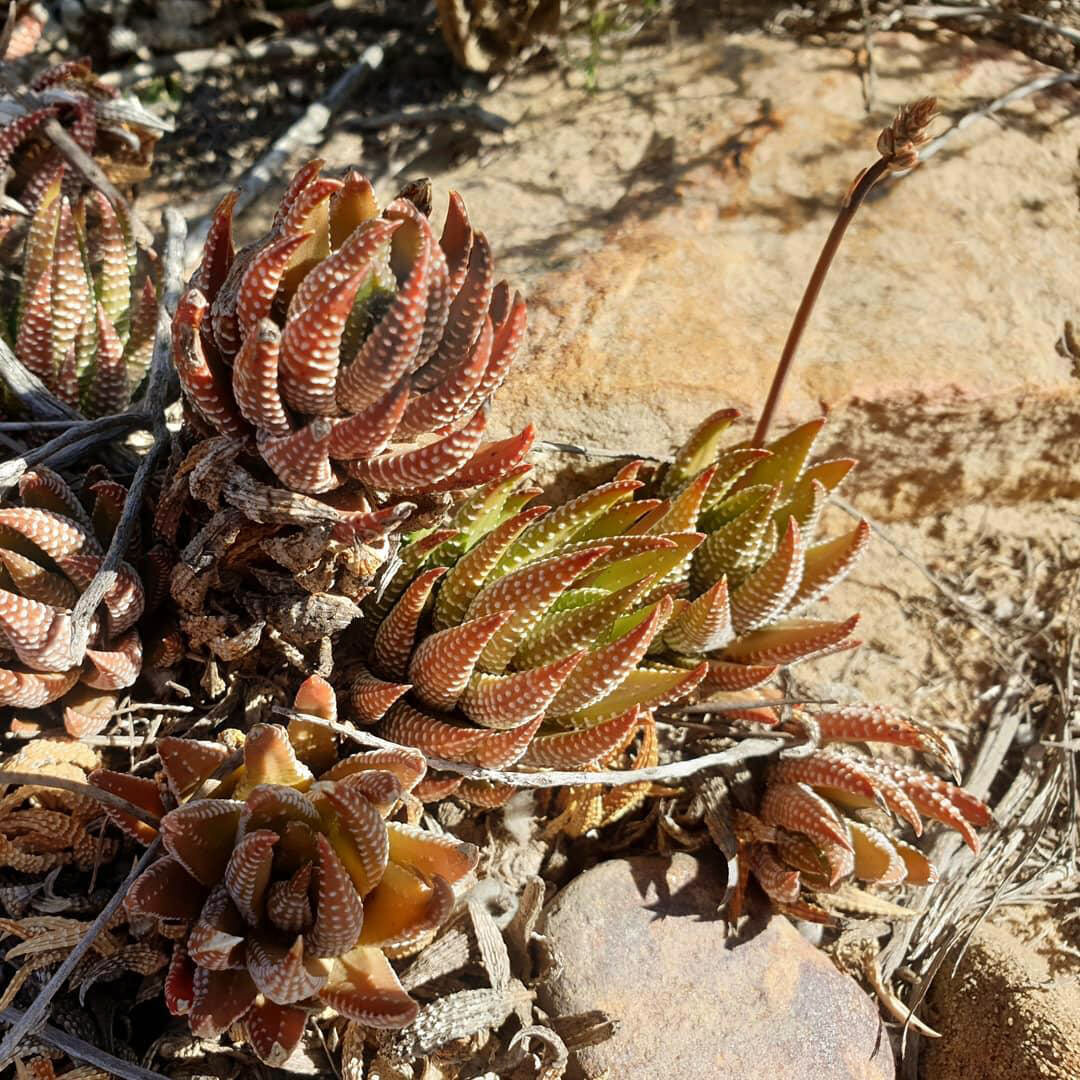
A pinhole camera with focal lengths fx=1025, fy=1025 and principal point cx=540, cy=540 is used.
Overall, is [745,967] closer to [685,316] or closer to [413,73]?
[685,316]

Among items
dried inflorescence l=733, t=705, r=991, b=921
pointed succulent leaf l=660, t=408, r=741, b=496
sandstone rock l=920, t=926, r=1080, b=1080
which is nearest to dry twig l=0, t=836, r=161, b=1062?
dried inflorescence l=733, t=705, r=991, b=921

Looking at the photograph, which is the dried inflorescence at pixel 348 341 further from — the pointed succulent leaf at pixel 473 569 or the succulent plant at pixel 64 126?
the succulent plant at pixel 64 126

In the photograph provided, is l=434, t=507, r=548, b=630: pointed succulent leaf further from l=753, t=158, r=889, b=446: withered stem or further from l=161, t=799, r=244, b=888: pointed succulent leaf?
l=753, t=158, r=889, b=446: withered stem

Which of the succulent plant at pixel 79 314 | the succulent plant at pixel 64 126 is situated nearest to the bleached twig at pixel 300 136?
the succulent plant at pixel 64 126

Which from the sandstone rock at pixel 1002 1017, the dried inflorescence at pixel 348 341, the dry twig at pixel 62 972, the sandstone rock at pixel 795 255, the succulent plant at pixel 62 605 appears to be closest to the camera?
the dried inflorescence at pixel 348 341

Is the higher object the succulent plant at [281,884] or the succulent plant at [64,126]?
the succulent plant at [64,126]

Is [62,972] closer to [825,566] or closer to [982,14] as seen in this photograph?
[825,566]
